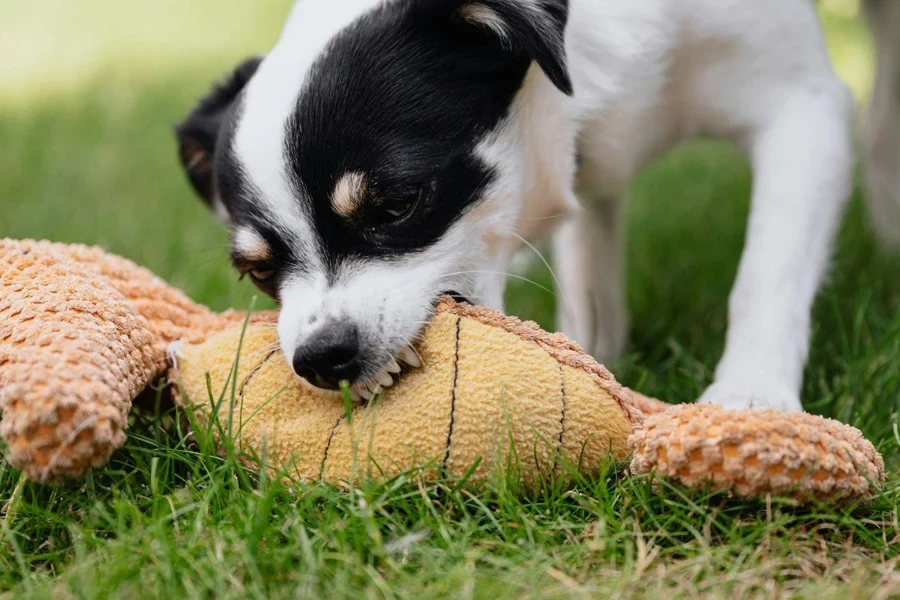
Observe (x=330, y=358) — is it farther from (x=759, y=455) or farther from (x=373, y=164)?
(x=759, y=455)

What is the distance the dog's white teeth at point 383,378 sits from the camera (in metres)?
1.79

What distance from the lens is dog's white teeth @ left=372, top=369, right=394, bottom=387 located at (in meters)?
1.79

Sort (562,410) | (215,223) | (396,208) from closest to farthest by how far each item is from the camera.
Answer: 1. (562,410)
2. (396,208)
3. (215,223)

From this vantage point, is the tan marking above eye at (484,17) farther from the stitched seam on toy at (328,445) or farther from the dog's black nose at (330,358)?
the stitched seam on toy at (328,445)

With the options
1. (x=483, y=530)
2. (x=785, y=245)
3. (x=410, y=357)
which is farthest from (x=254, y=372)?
(x=785, y=245)

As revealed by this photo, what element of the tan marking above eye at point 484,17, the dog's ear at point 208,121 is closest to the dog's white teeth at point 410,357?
the tan marking above eye at point 484,17

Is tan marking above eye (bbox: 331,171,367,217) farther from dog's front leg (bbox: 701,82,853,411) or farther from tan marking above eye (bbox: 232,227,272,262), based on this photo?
dog's front leg (bbox: 701,82,853,411)

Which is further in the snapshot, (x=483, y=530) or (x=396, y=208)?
(x=396, y=208)

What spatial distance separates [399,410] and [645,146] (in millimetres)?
1201

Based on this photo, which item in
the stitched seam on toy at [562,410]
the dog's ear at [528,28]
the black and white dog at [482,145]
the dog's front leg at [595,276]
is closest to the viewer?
the stitched seam on toy at [562,410]

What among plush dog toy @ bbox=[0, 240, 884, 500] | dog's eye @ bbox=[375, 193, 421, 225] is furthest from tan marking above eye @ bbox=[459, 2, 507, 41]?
plush dog toy @ bbox=[0, 240, 884, 500]

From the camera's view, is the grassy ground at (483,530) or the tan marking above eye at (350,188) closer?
the grassy ground at (483,530)

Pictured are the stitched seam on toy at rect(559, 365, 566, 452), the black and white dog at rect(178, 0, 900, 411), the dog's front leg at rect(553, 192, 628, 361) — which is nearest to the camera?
the stitched seam on toy at rect(559, 365, 566, 452)

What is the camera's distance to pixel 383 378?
5.89 feet
